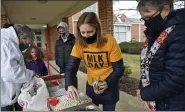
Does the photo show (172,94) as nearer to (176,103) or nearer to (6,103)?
(176,103)

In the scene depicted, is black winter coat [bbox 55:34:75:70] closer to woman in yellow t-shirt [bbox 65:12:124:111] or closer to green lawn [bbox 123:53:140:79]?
woman in yellow t-shirt [bbox 65:12:124:111]

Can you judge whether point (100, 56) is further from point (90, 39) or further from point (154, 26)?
point (154, 26)

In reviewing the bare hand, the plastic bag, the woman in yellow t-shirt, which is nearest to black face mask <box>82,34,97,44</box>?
the woman in yellow t-shirt

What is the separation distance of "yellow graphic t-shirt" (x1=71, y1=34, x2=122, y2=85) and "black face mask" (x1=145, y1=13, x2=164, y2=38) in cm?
44

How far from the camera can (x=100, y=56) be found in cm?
168

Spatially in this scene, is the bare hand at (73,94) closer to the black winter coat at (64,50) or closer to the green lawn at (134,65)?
the black winter coat at (64,50)

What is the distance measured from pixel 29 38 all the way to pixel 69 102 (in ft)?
2.40

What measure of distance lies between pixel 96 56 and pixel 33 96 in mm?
572

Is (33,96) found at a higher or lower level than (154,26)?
lower

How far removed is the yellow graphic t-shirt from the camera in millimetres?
1670

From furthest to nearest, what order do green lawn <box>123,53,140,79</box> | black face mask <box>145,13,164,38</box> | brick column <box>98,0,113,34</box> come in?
green lawn <box>123,53,140,79</box>, brick column <box>98,0,113,34</box>, black face mask <box>145,13,164,38</box>

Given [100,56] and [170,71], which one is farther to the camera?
[100,56]

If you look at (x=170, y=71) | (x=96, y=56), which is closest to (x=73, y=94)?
(x=96, y=56)

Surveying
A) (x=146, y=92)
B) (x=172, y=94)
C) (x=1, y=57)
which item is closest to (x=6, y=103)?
(x=1, y=57)
